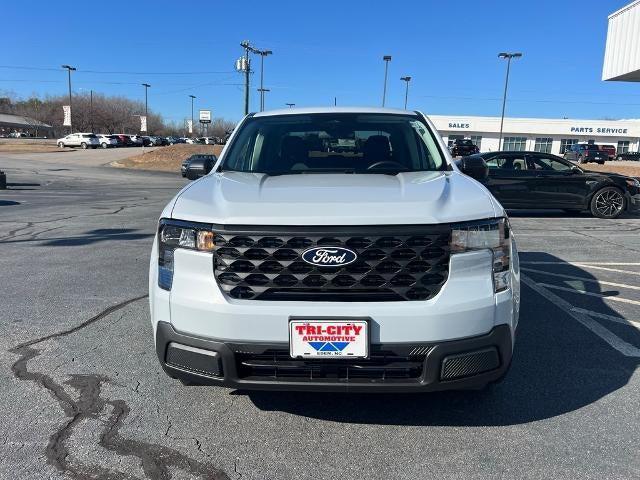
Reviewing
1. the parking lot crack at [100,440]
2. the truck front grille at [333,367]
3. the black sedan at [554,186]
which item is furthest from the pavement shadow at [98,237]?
the black sedan at [554,186]

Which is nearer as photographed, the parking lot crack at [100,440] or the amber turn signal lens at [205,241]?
the parking lot crack at [100,440]

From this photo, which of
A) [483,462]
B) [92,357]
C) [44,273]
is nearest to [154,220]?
[44,273]

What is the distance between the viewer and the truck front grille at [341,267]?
261cm

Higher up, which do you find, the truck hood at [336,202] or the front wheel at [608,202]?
the truck hood at [336,202]

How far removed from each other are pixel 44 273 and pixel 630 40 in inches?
716

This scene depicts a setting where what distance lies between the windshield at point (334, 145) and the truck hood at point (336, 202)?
76 cm

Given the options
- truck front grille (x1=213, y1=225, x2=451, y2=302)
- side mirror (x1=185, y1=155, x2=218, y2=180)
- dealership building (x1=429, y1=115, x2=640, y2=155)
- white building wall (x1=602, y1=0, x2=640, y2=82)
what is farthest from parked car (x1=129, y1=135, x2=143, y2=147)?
truck front grille (x1=213, y1=225, x2=451, y2=302)

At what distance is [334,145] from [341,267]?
1.95 meters

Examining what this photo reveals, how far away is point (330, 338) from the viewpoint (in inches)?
102

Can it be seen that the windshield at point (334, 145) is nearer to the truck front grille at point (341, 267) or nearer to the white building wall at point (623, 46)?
the truck front grille at point (341, 267)

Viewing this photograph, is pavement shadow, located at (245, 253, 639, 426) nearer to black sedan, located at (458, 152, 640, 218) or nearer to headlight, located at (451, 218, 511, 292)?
headlight, located at (451, 218, 511, 292)

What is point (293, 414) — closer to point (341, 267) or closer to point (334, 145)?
point (341, 267)

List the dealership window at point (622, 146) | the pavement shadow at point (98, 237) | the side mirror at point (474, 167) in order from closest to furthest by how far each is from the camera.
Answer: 1. the side mirror at point (474, 167)
2. the pavement shadow at point (98, 237)
3. the dealership window at point (622, 146)

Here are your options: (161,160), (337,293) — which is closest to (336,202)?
(337,293)
